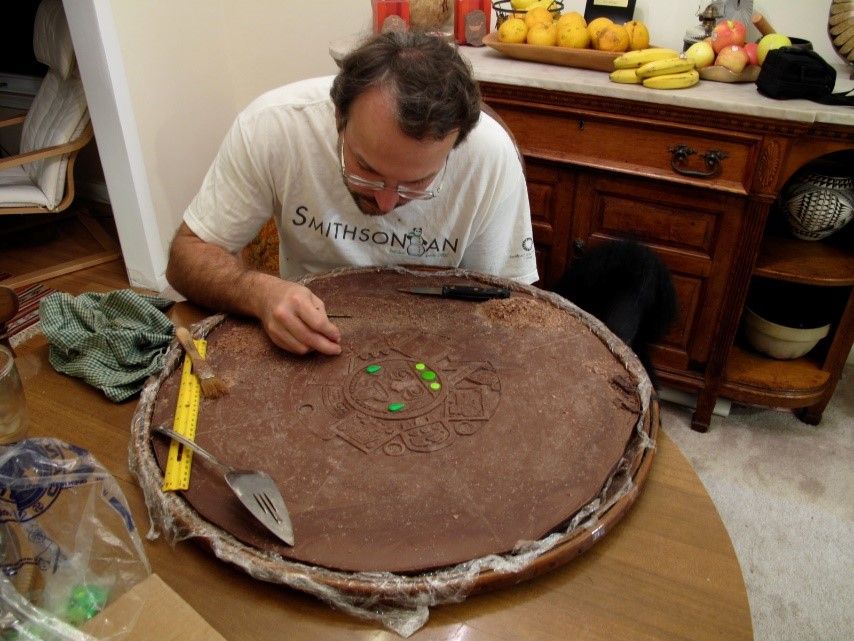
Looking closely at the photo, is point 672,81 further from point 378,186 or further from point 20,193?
point 20,193

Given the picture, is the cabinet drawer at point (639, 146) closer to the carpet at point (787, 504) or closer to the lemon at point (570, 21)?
the lemon at point (570, 21)

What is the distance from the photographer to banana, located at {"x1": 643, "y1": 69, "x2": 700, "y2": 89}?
1.85m

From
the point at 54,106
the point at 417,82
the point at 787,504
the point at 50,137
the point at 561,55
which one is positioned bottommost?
the point at 787,504

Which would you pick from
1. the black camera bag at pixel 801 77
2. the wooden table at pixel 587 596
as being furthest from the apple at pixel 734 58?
the wooden table at pixel 587 596

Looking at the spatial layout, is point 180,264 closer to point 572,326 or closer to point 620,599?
point 572,326

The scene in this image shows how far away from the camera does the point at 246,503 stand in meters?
0.79

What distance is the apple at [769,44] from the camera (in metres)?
1.88

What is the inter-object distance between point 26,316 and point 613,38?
2.56 metres

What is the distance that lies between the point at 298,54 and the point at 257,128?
1695 millimetres

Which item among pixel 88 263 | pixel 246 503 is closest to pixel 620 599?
pixel 246 503

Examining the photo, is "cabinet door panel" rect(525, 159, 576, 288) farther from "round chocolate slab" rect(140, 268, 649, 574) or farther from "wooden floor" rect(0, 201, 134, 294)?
"wooden floor" rect(0, 201, 134, 294)

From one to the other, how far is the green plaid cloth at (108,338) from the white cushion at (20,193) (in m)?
2.06

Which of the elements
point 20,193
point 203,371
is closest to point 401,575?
point 203,371

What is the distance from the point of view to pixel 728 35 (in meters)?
1.93
